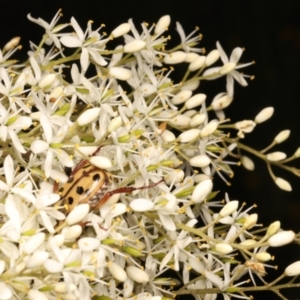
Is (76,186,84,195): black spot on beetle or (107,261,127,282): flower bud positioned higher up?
(76,186,84,195): black spot on beetle

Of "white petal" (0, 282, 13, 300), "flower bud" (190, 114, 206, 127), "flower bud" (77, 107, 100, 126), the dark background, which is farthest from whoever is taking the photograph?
the dark background

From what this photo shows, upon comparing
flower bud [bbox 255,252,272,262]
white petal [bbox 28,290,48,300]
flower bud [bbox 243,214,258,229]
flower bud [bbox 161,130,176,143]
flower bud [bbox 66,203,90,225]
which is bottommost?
flower bud [bbox 255,252,272,262]

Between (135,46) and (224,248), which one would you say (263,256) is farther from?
(135,46)

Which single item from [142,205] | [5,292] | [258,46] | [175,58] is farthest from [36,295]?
[258,46]

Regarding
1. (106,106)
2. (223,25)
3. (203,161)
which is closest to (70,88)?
(106,106)

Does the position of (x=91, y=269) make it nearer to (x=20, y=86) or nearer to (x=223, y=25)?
(x=20, y=86)

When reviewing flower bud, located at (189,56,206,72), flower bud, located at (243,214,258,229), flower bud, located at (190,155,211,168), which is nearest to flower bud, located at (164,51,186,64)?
flower bud, located at (189,56,206,72)

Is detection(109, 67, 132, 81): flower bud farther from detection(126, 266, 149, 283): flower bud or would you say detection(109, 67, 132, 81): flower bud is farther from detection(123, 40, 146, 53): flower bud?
detection(126, 266, 149, 283): flower bud
